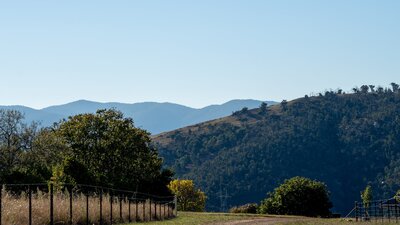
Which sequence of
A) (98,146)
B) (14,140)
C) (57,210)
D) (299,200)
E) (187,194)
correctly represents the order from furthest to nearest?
(187,194) → (299,200) → (98,146) → (14,140) → (57,210)

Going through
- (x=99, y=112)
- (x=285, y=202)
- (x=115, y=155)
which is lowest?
(x=285, y=202)

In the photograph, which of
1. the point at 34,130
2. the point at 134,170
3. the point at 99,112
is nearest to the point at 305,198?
the point at 134,170

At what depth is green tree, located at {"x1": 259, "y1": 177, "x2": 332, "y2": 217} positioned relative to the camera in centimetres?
10281

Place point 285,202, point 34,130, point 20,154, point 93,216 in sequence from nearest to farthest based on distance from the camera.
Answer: point 93,216 → point 20,154 → point 34,130 → point 285,202

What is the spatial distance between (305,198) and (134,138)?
2629 cm

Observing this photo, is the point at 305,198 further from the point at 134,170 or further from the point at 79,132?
the point at 79,132

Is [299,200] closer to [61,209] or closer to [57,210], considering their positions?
[61,209]

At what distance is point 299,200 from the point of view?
104812 mm

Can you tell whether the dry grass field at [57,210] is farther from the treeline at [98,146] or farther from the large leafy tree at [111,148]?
the large leafy tree at [111,148]

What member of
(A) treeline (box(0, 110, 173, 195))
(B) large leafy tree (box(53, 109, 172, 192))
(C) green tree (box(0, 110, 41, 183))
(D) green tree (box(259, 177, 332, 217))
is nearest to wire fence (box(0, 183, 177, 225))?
(C) green tree (box(0, 110, 41, 183))

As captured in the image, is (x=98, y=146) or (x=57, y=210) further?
(x=98, y=146)

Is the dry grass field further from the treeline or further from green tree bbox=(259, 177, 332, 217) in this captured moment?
green tree bbox=(259, 177, 332, 217)

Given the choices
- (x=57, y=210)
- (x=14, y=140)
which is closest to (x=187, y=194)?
(x=14, y=140)

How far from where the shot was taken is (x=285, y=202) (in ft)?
346
